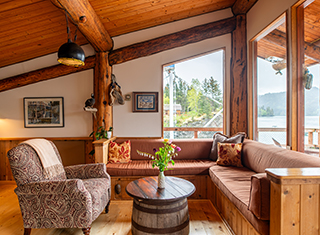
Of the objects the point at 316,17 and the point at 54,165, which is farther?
the point at 54,165

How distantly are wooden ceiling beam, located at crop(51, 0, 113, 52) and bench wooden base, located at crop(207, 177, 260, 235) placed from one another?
109 inches

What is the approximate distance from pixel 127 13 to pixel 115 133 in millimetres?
2225

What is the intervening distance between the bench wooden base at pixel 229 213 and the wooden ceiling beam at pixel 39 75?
3146mm

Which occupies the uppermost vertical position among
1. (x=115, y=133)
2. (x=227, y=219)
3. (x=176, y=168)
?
(x=115, y=133)

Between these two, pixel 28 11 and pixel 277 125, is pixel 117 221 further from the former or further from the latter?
pixel 28 11

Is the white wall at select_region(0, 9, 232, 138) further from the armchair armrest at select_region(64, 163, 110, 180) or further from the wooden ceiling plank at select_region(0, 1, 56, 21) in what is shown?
the armchair armrest at select_region(64, 163, 110, 180)

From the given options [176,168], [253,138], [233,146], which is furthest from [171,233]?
[253,138]

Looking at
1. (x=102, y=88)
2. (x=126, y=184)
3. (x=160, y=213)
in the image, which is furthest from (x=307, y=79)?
(x=102, y=88)

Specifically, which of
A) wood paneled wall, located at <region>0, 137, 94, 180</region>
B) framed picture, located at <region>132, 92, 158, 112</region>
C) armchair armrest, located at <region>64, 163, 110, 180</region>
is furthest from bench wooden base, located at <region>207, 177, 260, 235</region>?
wood paneled wall, located at <region>0, 137, 94, 180</region>

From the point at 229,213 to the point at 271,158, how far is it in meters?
0.80

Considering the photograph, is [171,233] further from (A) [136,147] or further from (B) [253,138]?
(B) [253,138]

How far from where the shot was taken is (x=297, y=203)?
4.51 ft

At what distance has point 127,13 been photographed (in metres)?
3.35

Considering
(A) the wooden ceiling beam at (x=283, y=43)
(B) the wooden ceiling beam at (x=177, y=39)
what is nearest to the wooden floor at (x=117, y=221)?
(A) the wooden ceiling beam at (x=283, y=43)
